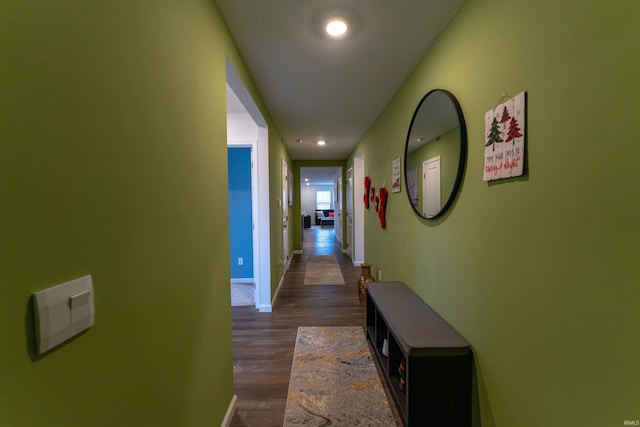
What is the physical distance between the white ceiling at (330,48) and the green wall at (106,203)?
18.7 inches

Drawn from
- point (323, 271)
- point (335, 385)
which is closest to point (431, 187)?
point (335, 385)

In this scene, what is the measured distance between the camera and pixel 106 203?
2.08 ft

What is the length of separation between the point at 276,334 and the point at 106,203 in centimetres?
237

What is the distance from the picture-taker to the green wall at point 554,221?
697 mm

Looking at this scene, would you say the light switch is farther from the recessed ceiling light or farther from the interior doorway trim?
the interior doorway trim

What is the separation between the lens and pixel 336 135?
4297mm

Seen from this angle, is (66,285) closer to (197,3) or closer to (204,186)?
(204,186)

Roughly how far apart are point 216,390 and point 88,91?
1.47 m

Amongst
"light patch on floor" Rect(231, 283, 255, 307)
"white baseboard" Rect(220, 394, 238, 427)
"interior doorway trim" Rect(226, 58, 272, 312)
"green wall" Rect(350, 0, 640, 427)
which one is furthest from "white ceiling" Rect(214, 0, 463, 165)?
"light patch on floor" Rect(231, 283, 255, 307)

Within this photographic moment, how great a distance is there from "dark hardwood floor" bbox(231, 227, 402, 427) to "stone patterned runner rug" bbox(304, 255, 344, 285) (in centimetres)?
13

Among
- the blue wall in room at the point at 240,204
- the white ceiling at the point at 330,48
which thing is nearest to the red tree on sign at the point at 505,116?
the white ceiling at the point at 330,48

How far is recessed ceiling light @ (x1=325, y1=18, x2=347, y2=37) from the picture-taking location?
59.8 inches

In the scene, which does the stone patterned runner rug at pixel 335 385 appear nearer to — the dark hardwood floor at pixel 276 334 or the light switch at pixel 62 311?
the dark hardwood floor at pixel 276 334

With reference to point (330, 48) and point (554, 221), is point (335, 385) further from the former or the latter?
point (330, 48)
